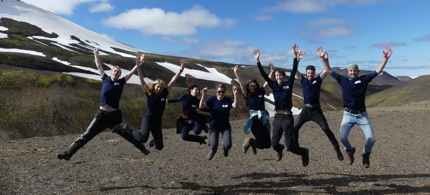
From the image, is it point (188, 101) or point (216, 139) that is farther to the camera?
point (188, 101)

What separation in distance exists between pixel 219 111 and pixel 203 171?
14.6 ft

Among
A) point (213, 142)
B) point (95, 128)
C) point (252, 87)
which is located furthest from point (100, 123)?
point (252, 87)

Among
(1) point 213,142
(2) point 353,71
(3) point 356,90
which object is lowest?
(1) point 213,142

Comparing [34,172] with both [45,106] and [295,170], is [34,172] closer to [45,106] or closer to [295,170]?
[295,170]

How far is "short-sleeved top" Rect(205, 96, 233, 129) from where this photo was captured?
12672 mm

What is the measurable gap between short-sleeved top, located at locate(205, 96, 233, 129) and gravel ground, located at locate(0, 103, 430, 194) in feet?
8.07

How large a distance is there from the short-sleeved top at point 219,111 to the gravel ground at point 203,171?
2.46 m

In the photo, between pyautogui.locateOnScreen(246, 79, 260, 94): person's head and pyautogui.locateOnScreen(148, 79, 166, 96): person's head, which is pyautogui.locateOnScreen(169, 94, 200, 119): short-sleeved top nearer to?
pyautogui.locateOnScreen(148, 79, 166, 96): person's head

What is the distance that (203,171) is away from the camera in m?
16.0

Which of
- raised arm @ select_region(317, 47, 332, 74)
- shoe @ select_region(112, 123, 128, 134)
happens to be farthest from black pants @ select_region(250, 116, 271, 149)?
shoe @ select_region(112, 123, 128, 134)

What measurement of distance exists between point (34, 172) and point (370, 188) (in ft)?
46.2

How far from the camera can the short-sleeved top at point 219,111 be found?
1267 centimetres

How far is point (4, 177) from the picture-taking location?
14375mm

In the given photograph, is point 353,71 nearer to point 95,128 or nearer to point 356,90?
point 356,90
